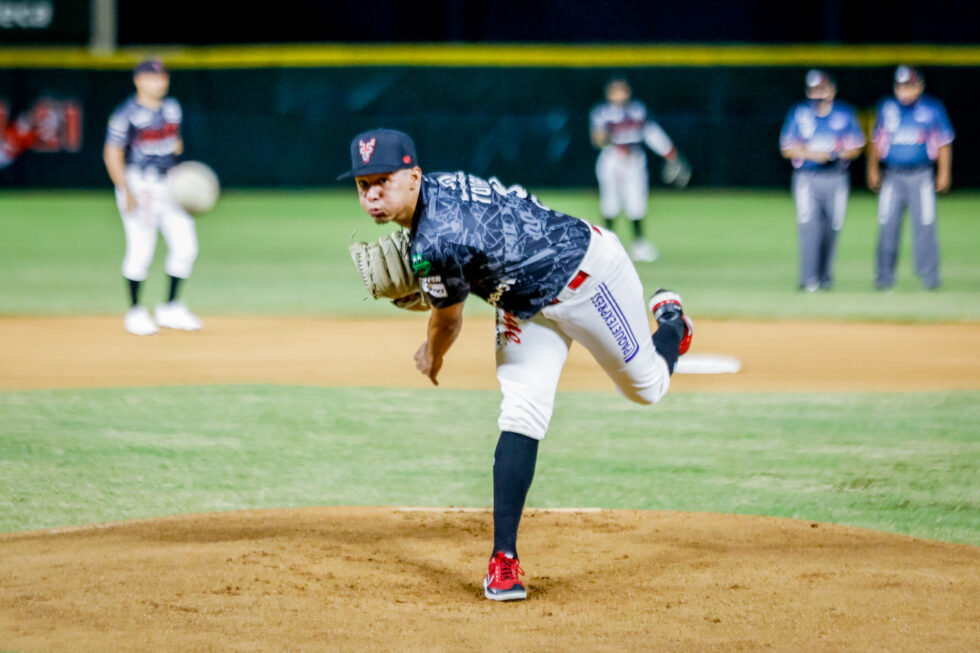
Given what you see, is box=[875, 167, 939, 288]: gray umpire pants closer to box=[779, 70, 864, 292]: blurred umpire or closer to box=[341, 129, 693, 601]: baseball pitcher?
box=[779, 70, 864, 292]: blurred umpire

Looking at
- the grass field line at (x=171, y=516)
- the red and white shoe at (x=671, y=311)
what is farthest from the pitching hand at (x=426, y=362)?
the red and white shoe at (x=671, y=311)

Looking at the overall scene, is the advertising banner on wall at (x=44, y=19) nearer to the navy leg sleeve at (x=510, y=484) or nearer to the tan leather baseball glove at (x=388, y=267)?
the tan leather baseball glove at (x=388, y=267)

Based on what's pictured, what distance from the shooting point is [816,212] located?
12.8 m

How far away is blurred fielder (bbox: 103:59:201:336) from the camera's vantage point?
9.79m

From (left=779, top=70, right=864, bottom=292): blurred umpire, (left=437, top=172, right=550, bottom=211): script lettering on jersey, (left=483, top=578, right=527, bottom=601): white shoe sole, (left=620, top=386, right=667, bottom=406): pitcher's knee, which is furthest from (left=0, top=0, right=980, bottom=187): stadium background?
(left=483, top=578, right=527, bottom=601): white shoe sole

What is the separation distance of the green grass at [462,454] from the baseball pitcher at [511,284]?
142 cm

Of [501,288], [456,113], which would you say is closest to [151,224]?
[501,288]

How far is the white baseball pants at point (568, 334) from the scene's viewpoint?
14.3ft

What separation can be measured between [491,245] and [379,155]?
46cm

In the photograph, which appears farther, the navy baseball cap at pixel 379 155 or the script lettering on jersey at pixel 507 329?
the script lettering on jersey at pixel 507 329

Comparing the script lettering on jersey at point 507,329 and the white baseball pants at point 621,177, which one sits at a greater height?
the script lettering on jersey at point 507,329

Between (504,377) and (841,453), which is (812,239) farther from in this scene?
(504,377)

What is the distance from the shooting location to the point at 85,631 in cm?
387

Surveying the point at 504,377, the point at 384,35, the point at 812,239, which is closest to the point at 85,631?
the point at 504,377
